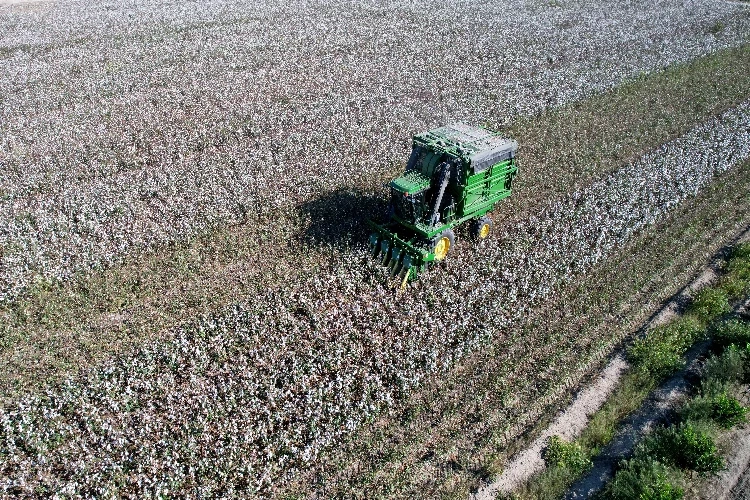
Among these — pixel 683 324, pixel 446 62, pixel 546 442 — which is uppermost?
pixel 446 62

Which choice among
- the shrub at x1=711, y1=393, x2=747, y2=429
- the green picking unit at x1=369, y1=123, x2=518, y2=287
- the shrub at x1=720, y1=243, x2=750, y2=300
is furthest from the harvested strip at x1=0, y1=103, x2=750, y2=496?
the shrub at x1=711, y1=393, x2=747, y2=429

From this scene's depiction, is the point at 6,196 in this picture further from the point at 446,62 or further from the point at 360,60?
the point at 446,62

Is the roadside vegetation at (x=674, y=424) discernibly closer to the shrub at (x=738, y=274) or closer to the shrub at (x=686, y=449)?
the shrub at (x=686, y=449)

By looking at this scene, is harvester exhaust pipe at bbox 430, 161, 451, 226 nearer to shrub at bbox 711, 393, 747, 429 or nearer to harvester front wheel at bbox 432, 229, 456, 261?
harvester front wheel at bbox 432, 229, 456, 261

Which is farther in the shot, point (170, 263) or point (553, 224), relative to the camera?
point (553, 224)

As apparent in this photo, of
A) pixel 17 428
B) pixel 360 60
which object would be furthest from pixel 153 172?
pixel 360 60

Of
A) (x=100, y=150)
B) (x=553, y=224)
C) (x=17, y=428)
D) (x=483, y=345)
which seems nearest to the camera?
(x=17, y=428)

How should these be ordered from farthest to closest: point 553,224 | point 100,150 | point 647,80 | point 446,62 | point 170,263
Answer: point 446,62
point 647,80
point 100,150
point 553,224
point 170,263

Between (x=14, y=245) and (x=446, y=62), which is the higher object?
(x=446, y=62)
